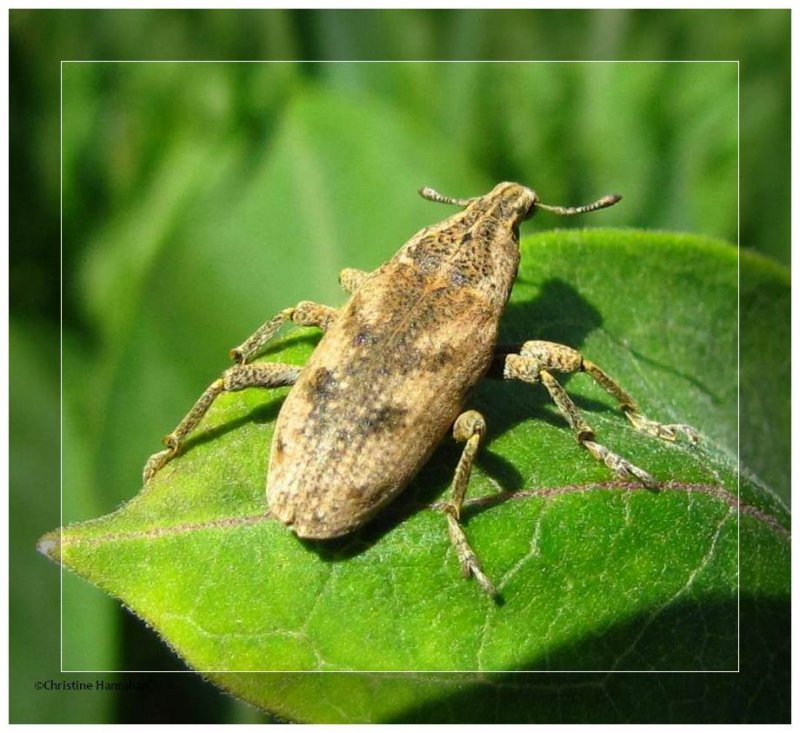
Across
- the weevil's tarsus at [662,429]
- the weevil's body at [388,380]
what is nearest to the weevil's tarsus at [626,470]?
the weevil's tarsus at [662,429]

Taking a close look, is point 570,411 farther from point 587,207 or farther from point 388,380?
point 587,207

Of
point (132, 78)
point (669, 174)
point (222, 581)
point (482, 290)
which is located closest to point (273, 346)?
point (482, 290)

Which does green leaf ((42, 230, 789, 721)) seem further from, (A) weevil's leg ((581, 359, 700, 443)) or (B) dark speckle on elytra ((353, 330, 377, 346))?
(B) dark speckle on elytra ((353, 330, 377, 346))

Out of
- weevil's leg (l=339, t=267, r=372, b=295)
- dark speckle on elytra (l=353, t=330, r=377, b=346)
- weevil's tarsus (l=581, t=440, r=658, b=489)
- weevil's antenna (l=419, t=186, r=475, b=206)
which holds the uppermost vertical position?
weevil's antenna (l=419, t=186, r=475, b=206)

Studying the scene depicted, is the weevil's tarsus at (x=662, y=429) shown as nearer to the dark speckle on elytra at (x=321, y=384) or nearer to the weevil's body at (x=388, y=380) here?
the weevil's body at (x=388, y=380)

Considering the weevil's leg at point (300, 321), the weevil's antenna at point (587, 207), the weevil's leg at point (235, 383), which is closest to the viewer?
the weevil's leg at point (235, 383)

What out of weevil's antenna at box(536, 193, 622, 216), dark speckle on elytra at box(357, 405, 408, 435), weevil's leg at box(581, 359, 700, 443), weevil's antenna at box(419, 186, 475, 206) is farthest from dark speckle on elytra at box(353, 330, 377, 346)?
weevil's antenna at box(536, 193, 622, 216)

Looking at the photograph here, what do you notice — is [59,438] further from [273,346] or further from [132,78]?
[132,78]
